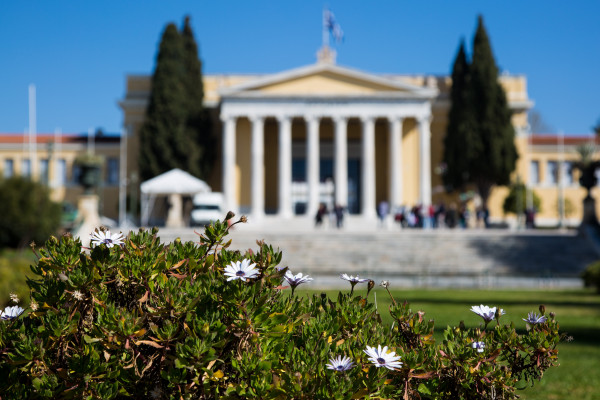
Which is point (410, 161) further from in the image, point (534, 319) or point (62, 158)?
point (534, 319)

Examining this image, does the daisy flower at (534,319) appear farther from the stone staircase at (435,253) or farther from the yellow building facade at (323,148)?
the yellow building facade at (323,148)

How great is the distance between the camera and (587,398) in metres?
6.92

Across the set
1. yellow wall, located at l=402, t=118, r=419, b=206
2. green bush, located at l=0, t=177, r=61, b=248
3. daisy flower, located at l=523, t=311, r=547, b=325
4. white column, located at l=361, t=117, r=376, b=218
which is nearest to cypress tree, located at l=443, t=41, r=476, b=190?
yellow wall, located at l=402, t=118, r=419, b=206

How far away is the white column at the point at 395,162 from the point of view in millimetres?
44469

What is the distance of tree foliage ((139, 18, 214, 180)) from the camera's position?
43469mm

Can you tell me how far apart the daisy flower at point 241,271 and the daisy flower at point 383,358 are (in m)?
0.46

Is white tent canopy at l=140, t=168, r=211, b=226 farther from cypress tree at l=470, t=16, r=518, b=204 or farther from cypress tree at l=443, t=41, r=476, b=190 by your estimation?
cypress tree at l=470, t=16, r=518, b=204

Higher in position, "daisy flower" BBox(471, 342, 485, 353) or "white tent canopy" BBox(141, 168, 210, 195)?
"white tent canopy" BBox(141, 168, 210, 195)

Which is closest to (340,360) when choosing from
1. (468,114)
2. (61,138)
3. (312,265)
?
(312,265)

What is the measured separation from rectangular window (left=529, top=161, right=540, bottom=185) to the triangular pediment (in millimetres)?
12291

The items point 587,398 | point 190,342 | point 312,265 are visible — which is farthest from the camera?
point 312,265

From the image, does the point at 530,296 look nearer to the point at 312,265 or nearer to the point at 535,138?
the point at 312,265

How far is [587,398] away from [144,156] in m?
39.4

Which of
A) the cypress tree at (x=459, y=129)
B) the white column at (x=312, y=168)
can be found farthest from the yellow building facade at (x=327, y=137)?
the cypress tree at (x=459, y=129)
